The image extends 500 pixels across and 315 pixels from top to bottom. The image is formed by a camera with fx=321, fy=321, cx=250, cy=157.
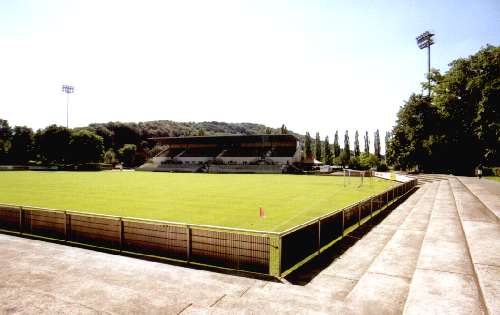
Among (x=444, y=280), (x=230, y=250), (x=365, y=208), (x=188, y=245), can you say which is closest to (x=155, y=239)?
(x=188, y=245)

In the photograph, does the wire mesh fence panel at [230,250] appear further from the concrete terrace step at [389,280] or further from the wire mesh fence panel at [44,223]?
the wire mesh fence panel at [44,223]

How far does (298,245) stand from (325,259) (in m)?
1.34

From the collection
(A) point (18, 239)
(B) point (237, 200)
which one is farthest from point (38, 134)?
(A) point (18, 239)

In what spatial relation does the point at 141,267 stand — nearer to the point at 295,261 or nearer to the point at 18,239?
the point at 295,261

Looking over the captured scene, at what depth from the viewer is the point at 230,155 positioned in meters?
85.6

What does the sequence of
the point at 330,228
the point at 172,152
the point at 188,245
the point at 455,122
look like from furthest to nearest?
1. the point at 172,152
2. the point at 455,122
3. the point at 330,228
4. the point at 188,245

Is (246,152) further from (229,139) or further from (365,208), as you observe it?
(365,208)

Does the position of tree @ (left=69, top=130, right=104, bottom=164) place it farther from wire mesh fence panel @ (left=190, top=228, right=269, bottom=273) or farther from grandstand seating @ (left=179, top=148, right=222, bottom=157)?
wire mesh fence panel @ (left=190, top=228, right=269, bottom=273)

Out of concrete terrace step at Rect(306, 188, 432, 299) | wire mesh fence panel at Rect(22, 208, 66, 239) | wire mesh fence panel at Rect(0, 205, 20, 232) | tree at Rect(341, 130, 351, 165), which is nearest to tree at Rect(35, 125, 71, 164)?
wire mesh fence panel at Rect(0, 205, 20, 232)

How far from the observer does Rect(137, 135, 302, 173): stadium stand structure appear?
76875mm

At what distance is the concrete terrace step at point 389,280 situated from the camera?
627cm

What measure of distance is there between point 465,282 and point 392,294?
1.74 meters

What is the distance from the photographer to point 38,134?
83.1m

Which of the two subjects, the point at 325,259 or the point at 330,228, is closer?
the point at 325,259
